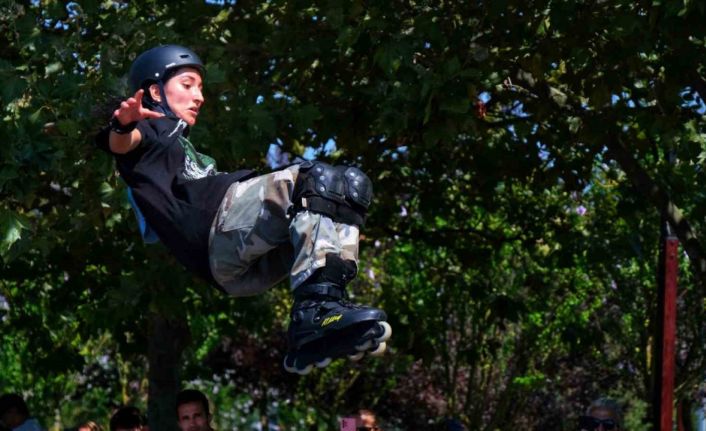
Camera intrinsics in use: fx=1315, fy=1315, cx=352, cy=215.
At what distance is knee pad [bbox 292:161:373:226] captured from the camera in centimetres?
450

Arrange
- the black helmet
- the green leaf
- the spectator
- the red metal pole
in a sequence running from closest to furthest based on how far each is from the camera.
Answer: the black helmet → the green leaf → the red metal pole → the spectator

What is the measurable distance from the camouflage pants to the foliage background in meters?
0.82

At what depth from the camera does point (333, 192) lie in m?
4.50

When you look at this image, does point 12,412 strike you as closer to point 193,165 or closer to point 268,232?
point 193,165

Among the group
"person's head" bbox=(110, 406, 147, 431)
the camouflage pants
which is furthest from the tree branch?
the camouflage pants

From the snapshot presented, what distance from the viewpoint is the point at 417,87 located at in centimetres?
866

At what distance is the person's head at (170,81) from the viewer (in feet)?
15.9

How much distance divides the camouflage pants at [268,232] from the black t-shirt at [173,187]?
0.16 ft

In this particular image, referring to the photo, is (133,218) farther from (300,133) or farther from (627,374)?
(627,374)

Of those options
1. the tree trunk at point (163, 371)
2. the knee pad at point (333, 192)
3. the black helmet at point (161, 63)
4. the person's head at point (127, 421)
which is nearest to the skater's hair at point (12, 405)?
the person's head at point (127, 421)

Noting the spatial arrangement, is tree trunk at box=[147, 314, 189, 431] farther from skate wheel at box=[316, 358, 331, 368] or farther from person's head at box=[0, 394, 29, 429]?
skate wheel at box=[316, 358, 331, 368]

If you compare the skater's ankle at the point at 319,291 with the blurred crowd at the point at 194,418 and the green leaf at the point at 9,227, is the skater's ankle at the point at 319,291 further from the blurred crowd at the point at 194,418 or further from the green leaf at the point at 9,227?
the green leaf at the point at 9,227

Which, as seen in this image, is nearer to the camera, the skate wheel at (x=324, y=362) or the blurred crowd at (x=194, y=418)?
the skate wheel at (x=324, y=362)

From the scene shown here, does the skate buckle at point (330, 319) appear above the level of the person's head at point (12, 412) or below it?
below
